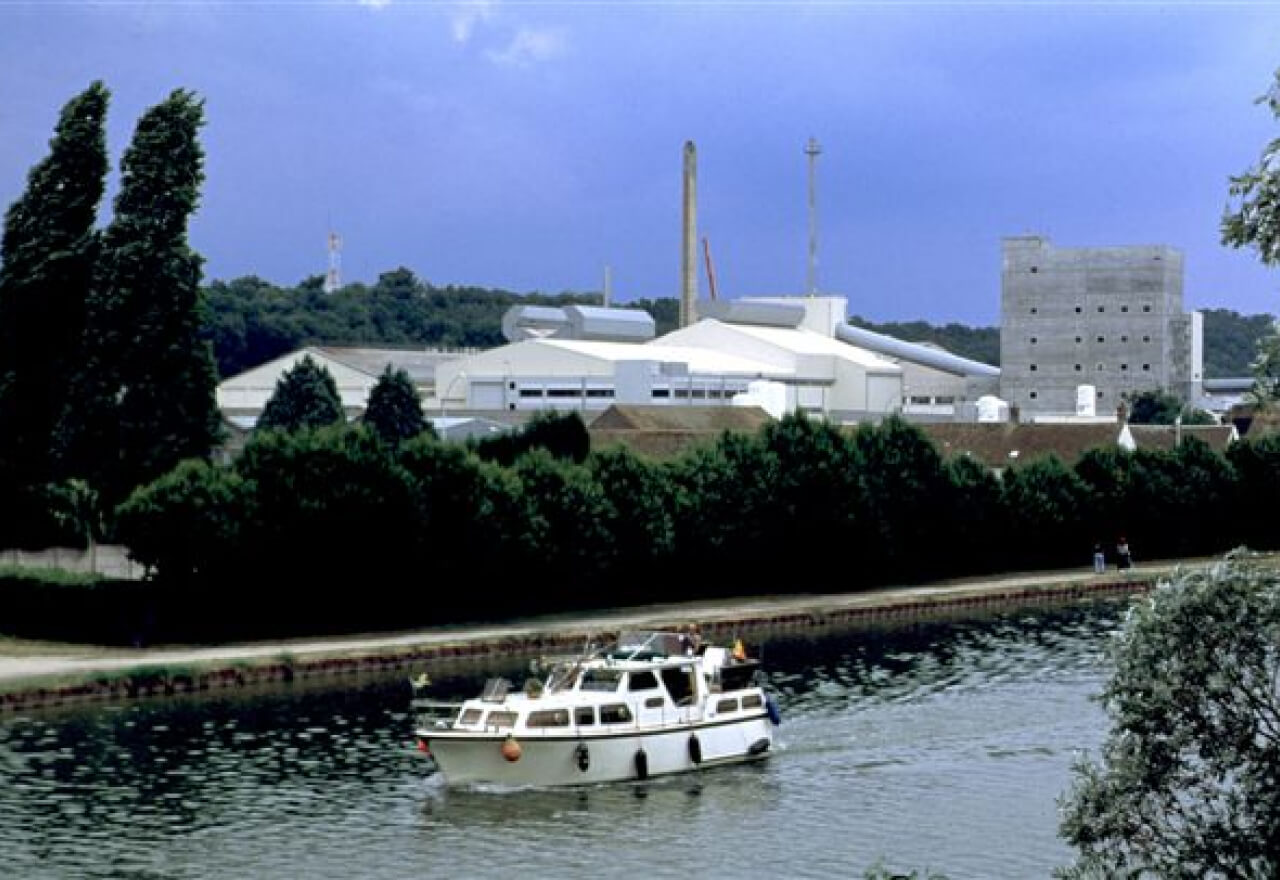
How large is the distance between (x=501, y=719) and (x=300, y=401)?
315 feet

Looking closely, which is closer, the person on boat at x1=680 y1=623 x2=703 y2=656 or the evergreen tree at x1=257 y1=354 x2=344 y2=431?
the person on boat at x1=680 y1=623 x2=703 y2=656

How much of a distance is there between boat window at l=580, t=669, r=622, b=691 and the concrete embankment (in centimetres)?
1189

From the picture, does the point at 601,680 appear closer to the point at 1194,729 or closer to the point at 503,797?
the point at 503,797

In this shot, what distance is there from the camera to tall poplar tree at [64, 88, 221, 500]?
3012 inches

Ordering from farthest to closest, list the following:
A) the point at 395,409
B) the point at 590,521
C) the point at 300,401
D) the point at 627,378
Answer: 1. the point at 627,378
2. the point at 300,401
3. the point at 395,409
4. the point at 590,521

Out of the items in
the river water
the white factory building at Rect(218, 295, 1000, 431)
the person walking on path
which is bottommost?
the river water

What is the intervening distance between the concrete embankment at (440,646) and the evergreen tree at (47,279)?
15.5m

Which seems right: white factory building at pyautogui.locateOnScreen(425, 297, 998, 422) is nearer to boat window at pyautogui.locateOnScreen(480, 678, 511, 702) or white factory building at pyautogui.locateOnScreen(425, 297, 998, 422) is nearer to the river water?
the river water

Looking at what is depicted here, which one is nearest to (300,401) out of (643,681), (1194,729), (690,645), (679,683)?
(690,645)

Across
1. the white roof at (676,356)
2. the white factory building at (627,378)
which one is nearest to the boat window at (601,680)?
the white factory building at (627,378)

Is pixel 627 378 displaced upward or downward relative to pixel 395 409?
upward

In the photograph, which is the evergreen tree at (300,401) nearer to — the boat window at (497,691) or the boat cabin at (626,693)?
the boat cabin at (626,693)

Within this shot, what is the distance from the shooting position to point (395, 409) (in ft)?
452

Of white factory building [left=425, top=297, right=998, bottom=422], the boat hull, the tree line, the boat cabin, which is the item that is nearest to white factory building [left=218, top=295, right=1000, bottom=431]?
white factory building [left=425, top=297, right=998, bottom=422]
